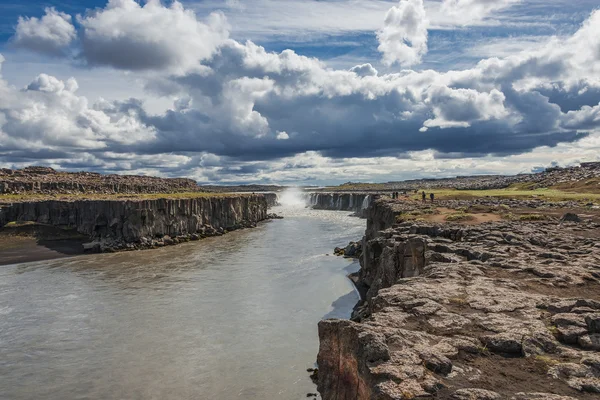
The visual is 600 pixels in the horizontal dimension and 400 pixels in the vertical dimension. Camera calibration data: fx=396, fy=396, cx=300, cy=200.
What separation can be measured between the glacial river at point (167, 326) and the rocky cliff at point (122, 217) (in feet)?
45.5

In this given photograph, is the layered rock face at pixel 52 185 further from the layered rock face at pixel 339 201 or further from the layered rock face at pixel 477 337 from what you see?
the layered rock face at pixel 477 337

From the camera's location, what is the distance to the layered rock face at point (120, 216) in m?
59.4

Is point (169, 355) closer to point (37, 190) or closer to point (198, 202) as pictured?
point (198, 202)

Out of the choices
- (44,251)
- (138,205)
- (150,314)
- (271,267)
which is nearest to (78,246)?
(44,251)

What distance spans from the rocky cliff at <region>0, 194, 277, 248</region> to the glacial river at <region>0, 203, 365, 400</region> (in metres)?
13.9

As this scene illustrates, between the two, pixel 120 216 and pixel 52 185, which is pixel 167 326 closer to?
pixel 120 216

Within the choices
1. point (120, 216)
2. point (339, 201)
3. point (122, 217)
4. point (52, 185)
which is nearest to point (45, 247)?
point (120, 216)

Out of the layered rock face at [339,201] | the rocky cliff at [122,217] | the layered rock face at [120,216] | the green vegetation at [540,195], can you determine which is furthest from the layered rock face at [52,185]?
the green vegetation at [540,195]

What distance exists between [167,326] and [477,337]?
795 inches

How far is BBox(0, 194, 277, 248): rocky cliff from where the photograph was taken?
5925 centimetres

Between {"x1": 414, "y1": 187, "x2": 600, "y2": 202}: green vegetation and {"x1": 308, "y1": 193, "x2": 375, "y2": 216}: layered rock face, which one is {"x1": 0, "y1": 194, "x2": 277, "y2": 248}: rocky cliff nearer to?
{"x1": 414, "y1": 187, "x2": 600, "y2": 202}: green vegetation

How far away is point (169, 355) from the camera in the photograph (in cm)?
2003

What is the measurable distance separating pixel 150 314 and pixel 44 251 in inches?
1443

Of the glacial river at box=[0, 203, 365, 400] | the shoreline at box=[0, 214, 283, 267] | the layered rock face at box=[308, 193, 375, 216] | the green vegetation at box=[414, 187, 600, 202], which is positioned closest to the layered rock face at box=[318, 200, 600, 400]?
the glacial river at box=[0, 203, 365, 400]
